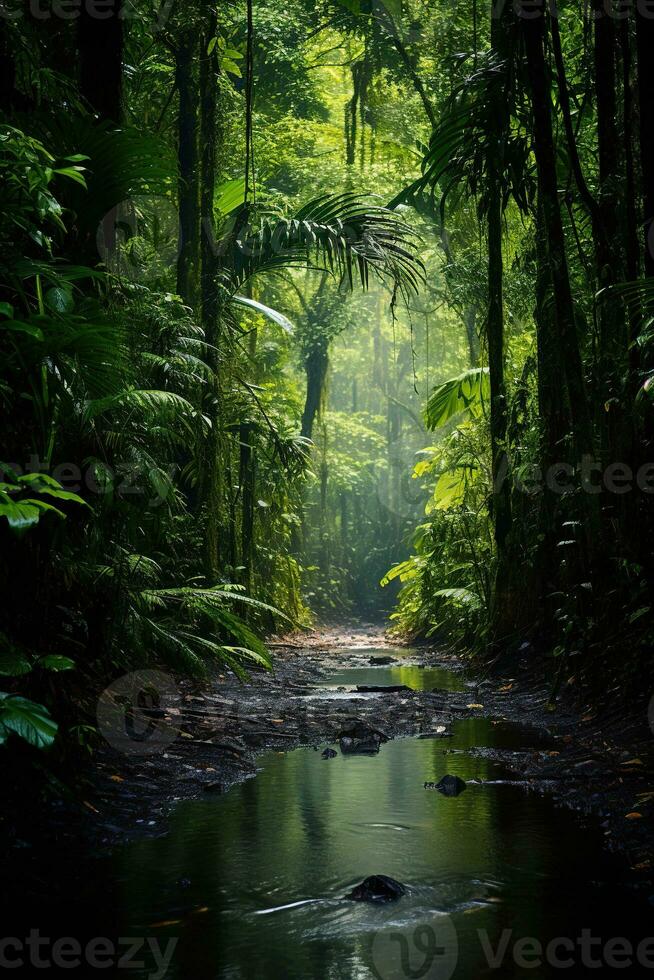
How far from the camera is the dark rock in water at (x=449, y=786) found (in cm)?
475

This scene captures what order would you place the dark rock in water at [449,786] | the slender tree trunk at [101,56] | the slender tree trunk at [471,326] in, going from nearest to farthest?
the dark rock in water at [449,786]
the slender tree trunk at [101,56]
the slender tree trunk at [471,326]

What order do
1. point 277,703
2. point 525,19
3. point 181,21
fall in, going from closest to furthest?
point 525,19 < point 277,703 < point 181,21

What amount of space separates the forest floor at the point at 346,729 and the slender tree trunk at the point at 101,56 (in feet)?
11.3

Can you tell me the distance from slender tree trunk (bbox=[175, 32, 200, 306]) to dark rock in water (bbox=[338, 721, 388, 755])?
471 centimetres

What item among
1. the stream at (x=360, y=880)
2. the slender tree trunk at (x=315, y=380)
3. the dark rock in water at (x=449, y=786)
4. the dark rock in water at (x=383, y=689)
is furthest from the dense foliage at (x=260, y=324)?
the slender tree trunk at (x=315, y=380)

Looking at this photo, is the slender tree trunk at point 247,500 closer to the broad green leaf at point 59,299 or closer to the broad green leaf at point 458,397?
the broad green leaf at point 458,397

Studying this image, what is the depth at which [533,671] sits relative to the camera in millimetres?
8070

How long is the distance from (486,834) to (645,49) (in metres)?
4.13

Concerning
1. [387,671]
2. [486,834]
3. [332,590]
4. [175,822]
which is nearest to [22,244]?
[175,822]

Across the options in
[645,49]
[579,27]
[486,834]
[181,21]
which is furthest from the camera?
[579,27]

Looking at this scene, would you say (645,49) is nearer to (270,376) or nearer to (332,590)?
(270,376)

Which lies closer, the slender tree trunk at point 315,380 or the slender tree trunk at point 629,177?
the slender tree trunk at point 629,177

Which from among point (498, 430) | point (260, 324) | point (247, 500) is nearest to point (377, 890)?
point (498, 430)

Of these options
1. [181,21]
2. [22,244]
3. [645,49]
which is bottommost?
[22,244]
